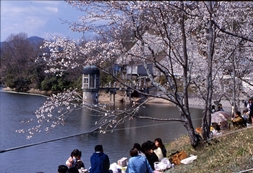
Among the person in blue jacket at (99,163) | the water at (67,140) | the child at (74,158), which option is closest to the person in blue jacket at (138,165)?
the person in blue jacket at (99,163)

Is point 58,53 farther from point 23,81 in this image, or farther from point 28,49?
point 28,49

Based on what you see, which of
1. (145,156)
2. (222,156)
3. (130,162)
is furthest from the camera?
(145,156)

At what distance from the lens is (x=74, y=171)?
530cm

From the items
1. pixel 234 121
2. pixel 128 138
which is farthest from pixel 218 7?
pixel 128 138

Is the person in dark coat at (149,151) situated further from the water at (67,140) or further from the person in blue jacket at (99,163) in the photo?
the water at (67,140)

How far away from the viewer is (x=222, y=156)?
6258 mm

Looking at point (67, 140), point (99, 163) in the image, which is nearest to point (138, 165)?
point (99, 163)

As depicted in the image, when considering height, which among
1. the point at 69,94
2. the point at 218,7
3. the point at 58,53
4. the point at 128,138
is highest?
the point at 218,7

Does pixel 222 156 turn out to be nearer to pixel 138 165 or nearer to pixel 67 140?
pixel 138 165

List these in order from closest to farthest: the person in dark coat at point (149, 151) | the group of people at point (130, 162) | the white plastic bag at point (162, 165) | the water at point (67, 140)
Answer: the group of people at point (130, 162)
the person in dark coat at point (149, 151)
the white plastic bag at point (162, 165)
the water at point (67, 140)

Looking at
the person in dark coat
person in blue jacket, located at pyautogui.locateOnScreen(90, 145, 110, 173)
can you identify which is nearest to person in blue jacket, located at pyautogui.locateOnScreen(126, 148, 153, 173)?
person in blue jacket, located at pyautogui.locateOnScreen(90, 145, 110, 173)

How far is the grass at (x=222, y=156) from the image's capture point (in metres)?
5.50

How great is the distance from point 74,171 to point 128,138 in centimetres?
903

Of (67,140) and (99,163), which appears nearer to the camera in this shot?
(99,163)
